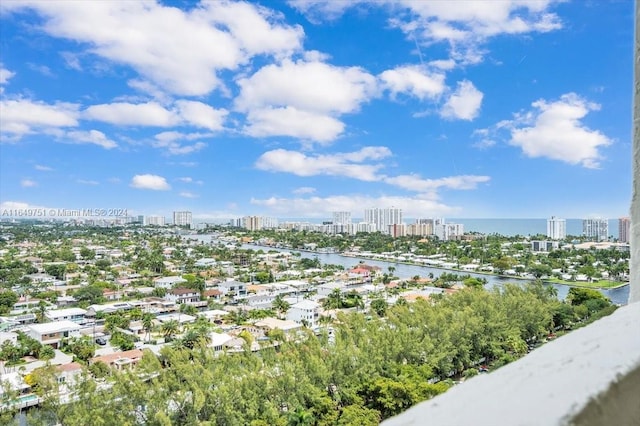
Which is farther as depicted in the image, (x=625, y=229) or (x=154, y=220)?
(x=154, y=220)

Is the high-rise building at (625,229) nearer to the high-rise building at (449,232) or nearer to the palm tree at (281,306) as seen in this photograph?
the palm tree at (281,306)

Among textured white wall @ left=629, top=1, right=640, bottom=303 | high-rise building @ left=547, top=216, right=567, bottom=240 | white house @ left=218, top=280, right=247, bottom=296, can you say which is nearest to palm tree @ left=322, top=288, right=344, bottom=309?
white house @ left=218, top=280, right=247, bottom=296

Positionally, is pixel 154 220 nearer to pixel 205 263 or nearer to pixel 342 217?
pixel 342 217

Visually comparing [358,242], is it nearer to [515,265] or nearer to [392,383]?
[515,265]

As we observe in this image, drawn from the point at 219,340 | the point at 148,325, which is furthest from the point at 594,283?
the point at 148,325

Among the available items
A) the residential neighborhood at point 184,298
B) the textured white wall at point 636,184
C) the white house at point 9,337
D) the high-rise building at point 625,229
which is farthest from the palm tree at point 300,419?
the white house at point 9,337
